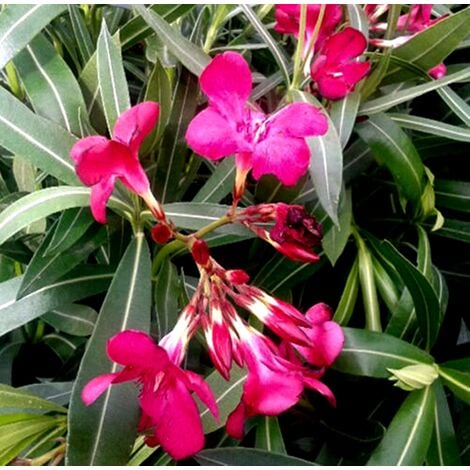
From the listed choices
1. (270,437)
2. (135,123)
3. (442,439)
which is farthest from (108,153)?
(442,439)

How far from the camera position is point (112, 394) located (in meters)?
0.60

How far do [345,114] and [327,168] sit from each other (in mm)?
119

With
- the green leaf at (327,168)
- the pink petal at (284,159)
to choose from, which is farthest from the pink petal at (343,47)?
the pink petal at (284,159)

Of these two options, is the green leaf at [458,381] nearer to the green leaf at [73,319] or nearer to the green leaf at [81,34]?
the green leaf at [73,319]

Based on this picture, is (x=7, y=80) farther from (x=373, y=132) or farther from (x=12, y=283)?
(x=373, y=132)

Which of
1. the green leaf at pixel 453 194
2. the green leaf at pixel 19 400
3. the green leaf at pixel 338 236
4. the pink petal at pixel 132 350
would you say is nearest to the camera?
the pink petal at pixel 132 350

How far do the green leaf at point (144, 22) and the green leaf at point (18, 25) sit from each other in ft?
0.43

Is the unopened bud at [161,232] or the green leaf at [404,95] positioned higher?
the green leaf at [404,95]

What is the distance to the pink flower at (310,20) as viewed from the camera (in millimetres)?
781

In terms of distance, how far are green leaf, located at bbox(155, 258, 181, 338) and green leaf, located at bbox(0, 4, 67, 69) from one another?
0.26 meters

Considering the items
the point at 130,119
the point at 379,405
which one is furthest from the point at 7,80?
the point at 379,405

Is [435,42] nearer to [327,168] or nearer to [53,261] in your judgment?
[327,168]

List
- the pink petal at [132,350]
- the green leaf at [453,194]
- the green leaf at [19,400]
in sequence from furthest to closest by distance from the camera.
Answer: the green leaf at [453,194] → the green leaf at [19,400] → the pink petal at [132,350]

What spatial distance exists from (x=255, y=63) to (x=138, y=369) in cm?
61
